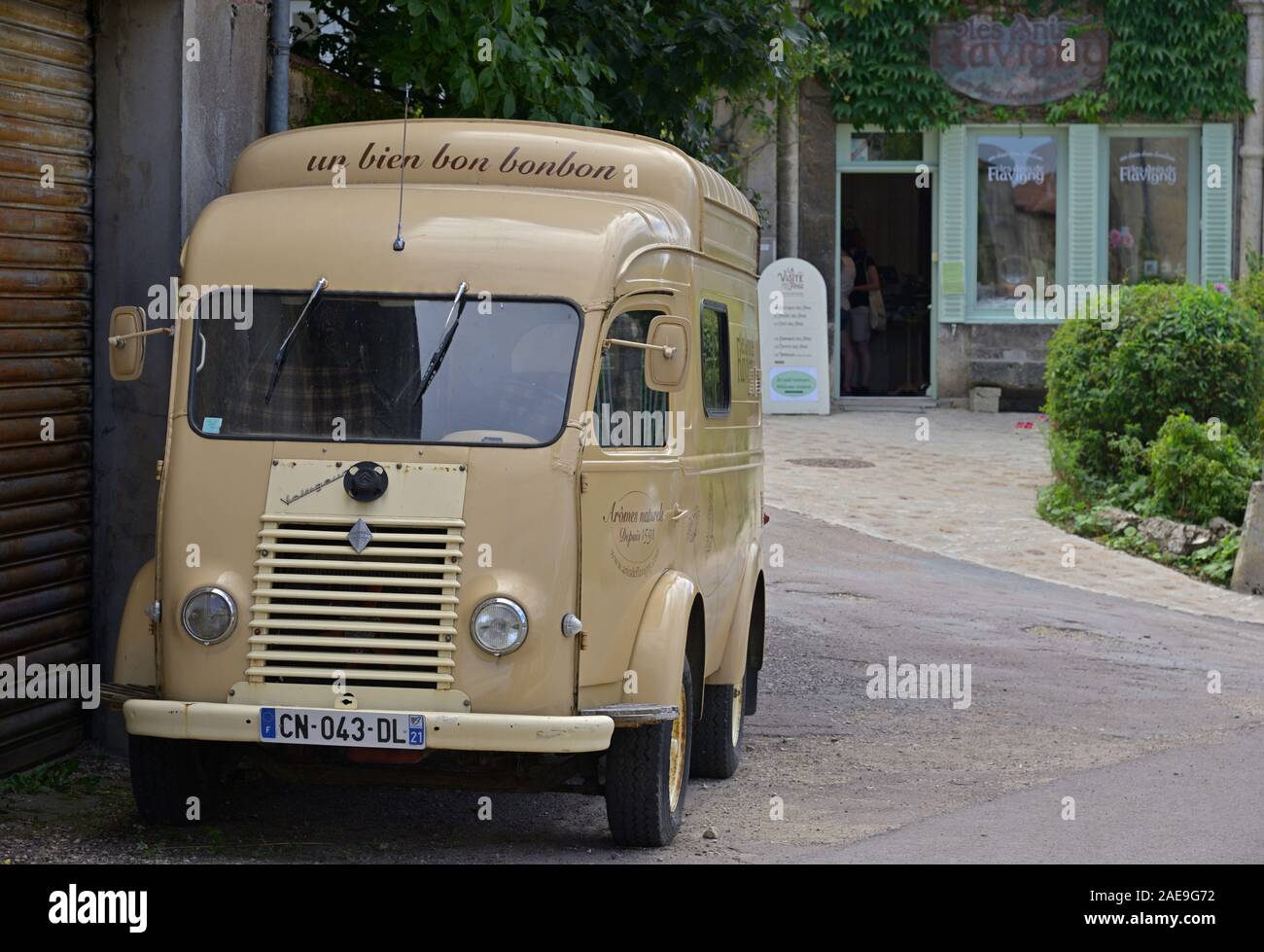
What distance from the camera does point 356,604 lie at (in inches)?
252

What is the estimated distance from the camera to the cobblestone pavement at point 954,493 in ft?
46.7

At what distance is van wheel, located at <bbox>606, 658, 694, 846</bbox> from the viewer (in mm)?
6648

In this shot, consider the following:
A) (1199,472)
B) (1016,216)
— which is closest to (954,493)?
(1199,472)

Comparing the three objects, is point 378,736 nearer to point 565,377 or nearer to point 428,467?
point 428,467

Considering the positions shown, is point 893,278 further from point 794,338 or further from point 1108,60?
point 1108,60

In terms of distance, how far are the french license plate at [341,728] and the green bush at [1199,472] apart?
10426 millimetres

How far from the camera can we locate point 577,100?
933 centimetres

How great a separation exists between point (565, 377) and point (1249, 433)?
1093 centimetres

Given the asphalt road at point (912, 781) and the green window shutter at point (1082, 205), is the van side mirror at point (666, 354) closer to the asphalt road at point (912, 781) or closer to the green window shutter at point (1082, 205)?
the asphalt road at point (912, 781)

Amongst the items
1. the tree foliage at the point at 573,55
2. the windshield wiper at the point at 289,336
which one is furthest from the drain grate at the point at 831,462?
the windshield wiper at the point at 289,336

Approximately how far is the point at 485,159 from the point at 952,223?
17320 mm

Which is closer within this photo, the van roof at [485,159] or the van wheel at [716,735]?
the van roof at [485,159]

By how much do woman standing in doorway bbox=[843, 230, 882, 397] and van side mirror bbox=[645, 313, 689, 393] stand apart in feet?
57.5

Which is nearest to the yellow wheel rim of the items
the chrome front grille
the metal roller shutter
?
the chrome front grille
